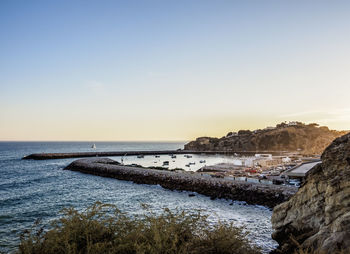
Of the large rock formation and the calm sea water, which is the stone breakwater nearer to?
the calm sea water

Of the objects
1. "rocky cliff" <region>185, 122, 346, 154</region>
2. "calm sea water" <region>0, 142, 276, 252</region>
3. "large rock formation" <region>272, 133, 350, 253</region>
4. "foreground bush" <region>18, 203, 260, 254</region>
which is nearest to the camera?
"foreground bush" <region>18, 203, 260, 254</region>

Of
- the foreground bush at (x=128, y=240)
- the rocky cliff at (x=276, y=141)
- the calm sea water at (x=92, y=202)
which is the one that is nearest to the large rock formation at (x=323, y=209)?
the calm sea water at (x=92, y=202)

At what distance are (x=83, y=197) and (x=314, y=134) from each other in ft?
427

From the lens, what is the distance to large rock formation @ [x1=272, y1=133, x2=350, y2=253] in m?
6.54

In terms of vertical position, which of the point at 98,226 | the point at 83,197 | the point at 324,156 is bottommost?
the point at 83,197

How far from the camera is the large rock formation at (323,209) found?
654cm

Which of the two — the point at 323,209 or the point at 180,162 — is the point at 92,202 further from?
the point at 180,162

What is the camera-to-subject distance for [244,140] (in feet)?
429

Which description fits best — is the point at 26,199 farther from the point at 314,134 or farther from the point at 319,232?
the point at 314,134

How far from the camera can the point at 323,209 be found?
7906 millimetres

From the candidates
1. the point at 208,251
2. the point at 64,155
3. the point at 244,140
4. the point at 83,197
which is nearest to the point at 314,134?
the point at 244,140

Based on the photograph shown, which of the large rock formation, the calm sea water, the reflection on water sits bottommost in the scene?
the reflection on water

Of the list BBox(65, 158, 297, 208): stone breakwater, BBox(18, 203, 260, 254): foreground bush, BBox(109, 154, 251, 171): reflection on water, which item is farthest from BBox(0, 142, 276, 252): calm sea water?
BBox(109, 154, 251, 171): reflection on water

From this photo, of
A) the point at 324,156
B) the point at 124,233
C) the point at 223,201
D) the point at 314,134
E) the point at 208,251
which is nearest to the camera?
the point at 208,251
